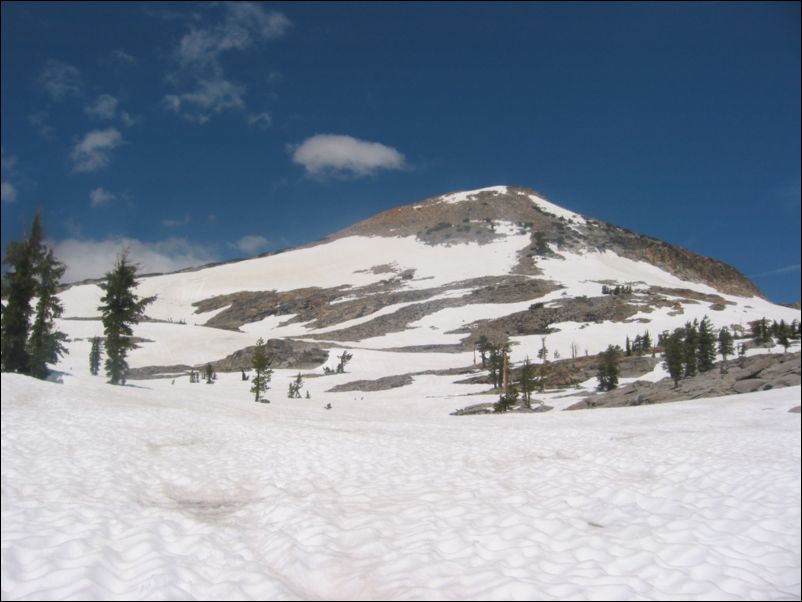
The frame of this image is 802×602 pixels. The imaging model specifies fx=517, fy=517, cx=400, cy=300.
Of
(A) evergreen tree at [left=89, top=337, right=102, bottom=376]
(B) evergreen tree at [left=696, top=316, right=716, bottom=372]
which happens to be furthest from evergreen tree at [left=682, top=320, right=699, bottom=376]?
(A) evergreen tree at [left=89, top=337, right=102, bottom=376]

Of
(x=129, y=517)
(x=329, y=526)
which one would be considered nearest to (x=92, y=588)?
(x=129, y=517)

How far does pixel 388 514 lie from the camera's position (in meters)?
9.07

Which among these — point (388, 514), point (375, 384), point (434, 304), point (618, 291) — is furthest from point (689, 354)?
point (434, 304)

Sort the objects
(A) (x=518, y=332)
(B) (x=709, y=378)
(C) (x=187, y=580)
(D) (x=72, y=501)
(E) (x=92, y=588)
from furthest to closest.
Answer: (A) (x=518, y=332) → (B) (x=709, y=378) → (D) (x=72, y=501) → (C) (x=187, y=580) → (E) (x=92, y=588)

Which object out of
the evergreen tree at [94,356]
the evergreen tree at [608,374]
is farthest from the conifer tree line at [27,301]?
the evergreen tree at [608,374]

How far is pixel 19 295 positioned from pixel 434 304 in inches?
3949

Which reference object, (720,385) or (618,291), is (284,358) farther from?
(618,291)

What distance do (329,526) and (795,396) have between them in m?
30.6

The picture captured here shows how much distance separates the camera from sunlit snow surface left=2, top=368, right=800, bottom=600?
616 cm

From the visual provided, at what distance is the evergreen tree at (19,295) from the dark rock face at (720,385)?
34.9 meters

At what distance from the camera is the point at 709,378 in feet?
130

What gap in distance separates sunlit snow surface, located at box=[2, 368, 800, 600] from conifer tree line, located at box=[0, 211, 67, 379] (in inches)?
494

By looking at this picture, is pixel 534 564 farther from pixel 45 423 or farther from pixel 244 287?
pixel 244 287

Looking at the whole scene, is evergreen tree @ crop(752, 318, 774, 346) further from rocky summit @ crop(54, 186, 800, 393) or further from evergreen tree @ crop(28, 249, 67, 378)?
evergreen tree @ crop(28, 249, 67, 378)
